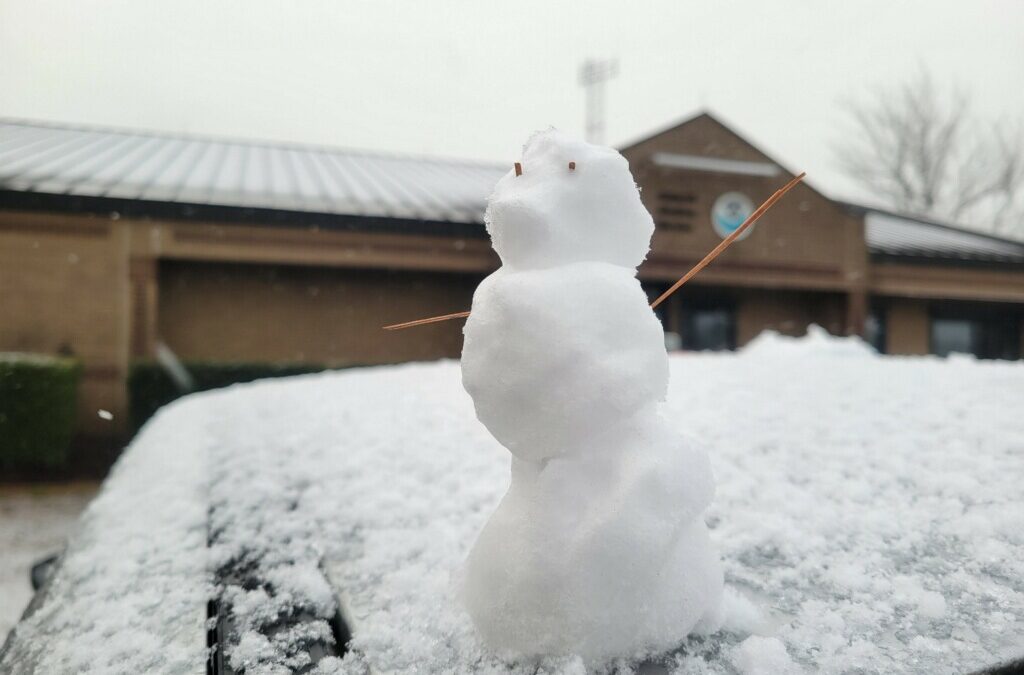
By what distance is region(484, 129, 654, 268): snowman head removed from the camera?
1.01 meters

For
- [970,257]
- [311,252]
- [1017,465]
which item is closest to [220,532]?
[1017,465]

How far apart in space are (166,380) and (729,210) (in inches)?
311

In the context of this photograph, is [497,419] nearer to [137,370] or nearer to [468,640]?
[468,640]

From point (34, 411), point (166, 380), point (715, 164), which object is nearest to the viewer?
point (34, 411)

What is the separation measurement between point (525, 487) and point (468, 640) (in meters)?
0.26

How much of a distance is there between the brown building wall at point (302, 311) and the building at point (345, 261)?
0.8 inches

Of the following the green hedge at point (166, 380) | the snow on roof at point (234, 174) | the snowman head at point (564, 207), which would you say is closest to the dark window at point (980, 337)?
the snow on roof at point (234, 174)

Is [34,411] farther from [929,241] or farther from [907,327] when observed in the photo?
[929,241]

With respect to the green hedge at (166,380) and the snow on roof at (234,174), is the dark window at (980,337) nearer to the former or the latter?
the snow on roof at (234,174)

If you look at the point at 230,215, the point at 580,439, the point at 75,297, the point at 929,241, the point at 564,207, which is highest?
the point at 564,207

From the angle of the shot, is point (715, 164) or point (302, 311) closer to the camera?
point (302, 311)

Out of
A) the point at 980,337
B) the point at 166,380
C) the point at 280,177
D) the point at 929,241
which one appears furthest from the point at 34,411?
the point at 980,337

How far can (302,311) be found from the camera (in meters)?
9.16

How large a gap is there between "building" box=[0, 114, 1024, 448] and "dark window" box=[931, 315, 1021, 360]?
31mm
